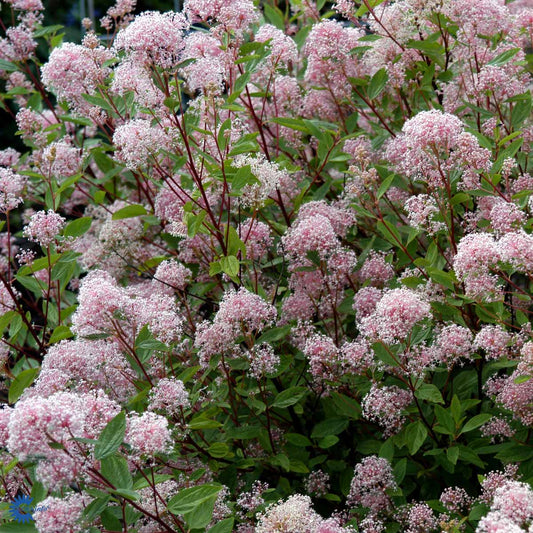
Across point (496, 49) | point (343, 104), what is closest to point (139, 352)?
point (343, 104)

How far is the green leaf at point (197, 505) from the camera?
1.92m

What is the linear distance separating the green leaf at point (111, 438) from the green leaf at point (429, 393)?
99 centimetres

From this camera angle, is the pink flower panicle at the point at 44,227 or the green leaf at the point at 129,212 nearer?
the pink flower panicle at the point at 44,227

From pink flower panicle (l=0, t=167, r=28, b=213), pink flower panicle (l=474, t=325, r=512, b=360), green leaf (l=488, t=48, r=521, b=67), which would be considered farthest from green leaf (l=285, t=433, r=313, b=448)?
green leaf (l=488, t=48, r=521, b=67)

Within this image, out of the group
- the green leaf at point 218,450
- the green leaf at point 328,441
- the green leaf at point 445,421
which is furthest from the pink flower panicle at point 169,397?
the green leaf at point 445,421

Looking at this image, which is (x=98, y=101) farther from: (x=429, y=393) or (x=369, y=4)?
(x=429, y=393)

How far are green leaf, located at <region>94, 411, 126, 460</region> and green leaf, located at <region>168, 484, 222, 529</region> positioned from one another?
0.27 metres

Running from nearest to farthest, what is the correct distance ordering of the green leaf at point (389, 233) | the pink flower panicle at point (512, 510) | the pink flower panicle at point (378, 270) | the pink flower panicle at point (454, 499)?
1. the pink flower panicle at point (512, 510)
2. the pink flower panicle at point (454, 499)
3. the green leaf at point (389, 233)
4. the pink flower panicle at point (378, 270)

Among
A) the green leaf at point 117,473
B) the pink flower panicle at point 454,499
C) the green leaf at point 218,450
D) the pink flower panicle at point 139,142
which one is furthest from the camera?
the pink flower panicle at point 139,142

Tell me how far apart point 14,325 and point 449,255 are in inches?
62.4

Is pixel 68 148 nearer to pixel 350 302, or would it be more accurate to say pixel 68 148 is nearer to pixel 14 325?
pixel 14 325

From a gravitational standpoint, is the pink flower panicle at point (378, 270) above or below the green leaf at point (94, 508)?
below

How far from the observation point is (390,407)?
2346mm

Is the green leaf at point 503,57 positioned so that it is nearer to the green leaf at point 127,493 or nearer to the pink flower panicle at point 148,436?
the pink flower panicle at point 148,436
